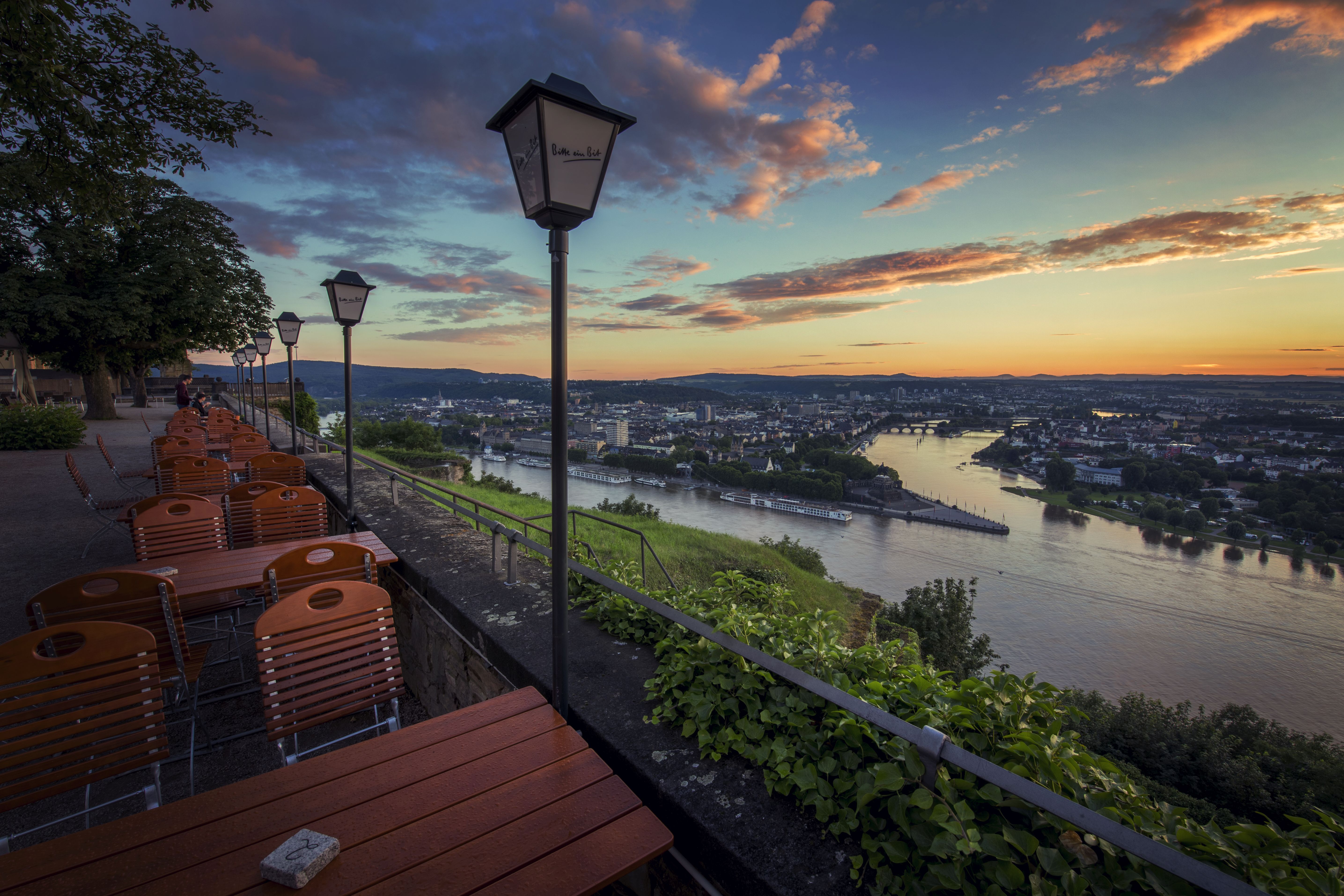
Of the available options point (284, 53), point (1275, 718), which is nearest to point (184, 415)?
point (284, 53)

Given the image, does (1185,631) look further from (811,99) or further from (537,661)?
(537,661)

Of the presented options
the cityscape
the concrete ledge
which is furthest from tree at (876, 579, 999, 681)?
the concrete ledge

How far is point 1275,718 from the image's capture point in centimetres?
2209

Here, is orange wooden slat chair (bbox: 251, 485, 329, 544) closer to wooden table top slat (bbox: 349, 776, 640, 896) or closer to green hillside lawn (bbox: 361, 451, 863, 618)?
wooden table top slat (bbox: 349, 776, 640, 896)

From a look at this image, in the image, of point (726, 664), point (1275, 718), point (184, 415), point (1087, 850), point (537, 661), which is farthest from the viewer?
point (1275, 718)

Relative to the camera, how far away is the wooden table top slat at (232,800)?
40.3 inches

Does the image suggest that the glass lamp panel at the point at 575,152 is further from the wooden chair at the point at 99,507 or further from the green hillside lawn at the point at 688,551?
the green hillside lawn at the point at 688,551

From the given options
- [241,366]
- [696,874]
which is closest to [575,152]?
[696,874]

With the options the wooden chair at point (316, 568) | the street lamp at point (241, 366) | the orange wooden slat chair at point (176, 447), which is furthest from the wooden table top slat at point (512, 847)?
the street lamp at point (241, 366)

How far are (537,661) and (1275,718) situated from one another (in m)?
34.6

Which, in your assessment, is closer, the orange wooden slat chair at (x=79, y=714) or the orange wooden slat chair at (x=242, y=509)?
the orange wooden slat chair at (x=79, y=714)

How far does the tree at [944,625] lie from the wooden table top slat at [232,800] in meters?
18.8

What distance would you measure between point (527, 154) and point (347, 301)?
4153 millimetres

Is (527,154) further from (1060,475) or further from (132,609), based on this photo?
(1060,475)
